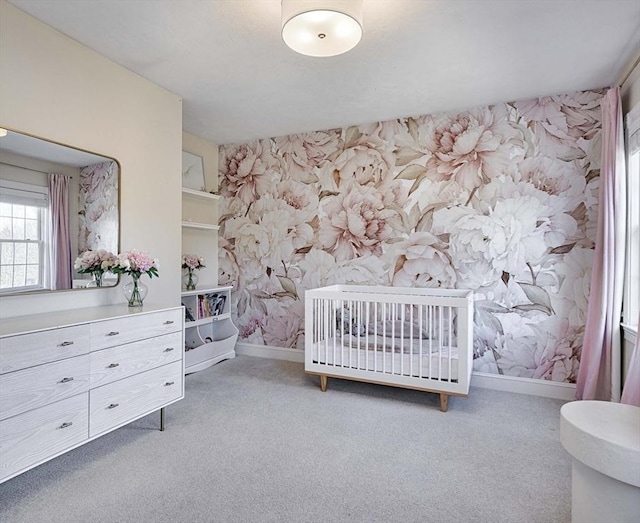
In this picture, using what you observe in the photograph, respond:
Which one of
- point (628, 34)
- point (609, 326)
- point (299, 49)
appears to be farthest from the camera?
point (609, 326)

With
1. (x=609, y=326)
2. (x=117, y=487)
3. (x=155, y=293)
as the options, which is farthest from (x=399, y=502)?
(x=155, y=293)

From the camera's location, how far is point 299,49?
1.86 m

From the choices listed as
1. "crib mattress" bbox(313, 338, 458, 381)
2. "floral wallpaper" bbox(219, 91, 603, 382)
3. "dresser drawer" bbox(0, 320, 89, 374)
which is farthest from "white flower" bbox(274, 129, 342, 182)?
"dresser drawer" bbox(0, 320, 89, 374)

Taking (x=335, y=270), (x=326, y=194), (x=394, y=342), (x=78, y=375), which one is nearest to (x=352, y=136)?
(x=326, y=194)

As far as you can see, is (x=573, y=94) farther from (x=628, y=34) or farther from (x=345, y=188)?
(x=345, y=188)

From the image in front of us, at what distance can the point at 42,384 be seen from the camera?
1662 millimetres

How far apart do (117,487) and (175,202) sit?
6.61 ft

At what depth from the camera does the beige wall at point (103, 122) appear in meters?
1.98

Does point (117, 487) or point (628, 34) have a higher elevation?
point (628, 34)

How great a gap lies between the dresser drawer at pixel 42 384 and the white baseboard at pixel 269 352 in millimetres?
2330

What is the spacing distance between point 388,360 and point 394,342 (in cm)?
15

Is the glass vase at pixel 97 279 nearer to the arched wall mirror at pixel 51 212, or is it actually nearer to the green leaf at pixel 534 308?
the arched wall mirror at pixel 51 212

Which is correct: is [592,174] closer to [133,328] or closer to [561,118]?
[561,118]

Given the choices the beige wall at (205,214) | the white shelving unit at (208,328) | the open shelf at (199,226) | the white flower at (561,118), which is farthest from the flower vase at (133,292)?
the white flower at (561,118)
